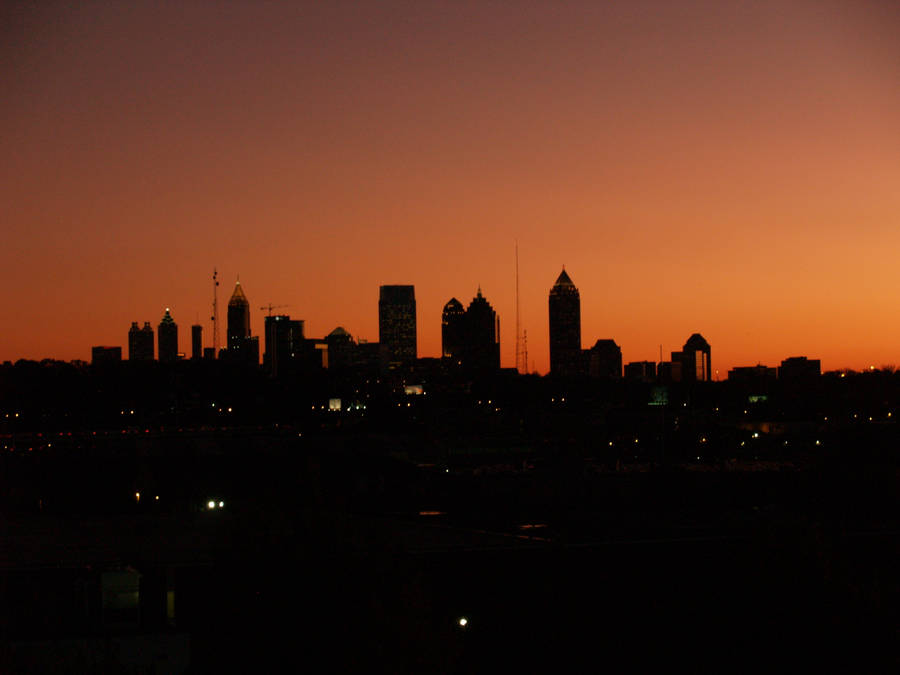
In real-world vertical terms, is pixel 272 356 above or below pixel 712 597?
above

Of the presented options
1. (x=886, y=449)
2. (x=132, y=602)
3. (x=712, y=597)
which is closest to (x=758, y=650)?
(x=712, y=597)

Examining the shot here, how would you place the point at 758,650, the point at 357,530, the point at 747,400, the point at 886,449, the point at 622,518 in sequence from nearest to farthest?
the point at 357,530, the point at 758,650, the point at 622,518, the point at 886,449, the point at 747,400

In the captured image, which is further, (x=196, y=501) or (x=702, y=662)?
(x=196, y=501)

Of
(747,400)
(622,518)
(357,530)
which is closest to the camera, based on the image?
(357,530)

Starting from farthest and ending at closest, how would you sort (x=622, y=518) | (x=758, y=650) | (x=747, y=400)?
(x=747, y=400) < (x=622, y=518) < (x=758, y=650)

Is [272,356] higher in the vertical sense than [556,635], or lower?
higher

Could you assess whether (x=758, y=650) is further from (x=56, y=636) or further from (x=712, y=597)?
(x=56, y=636)

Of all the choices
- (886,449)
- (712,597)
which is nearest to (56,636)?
(712,597)

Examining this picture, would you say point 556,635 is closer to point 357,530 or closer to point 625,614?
point 625,614

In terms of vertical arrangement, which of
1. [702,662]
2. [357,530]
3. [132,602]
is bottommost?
[702,662]
